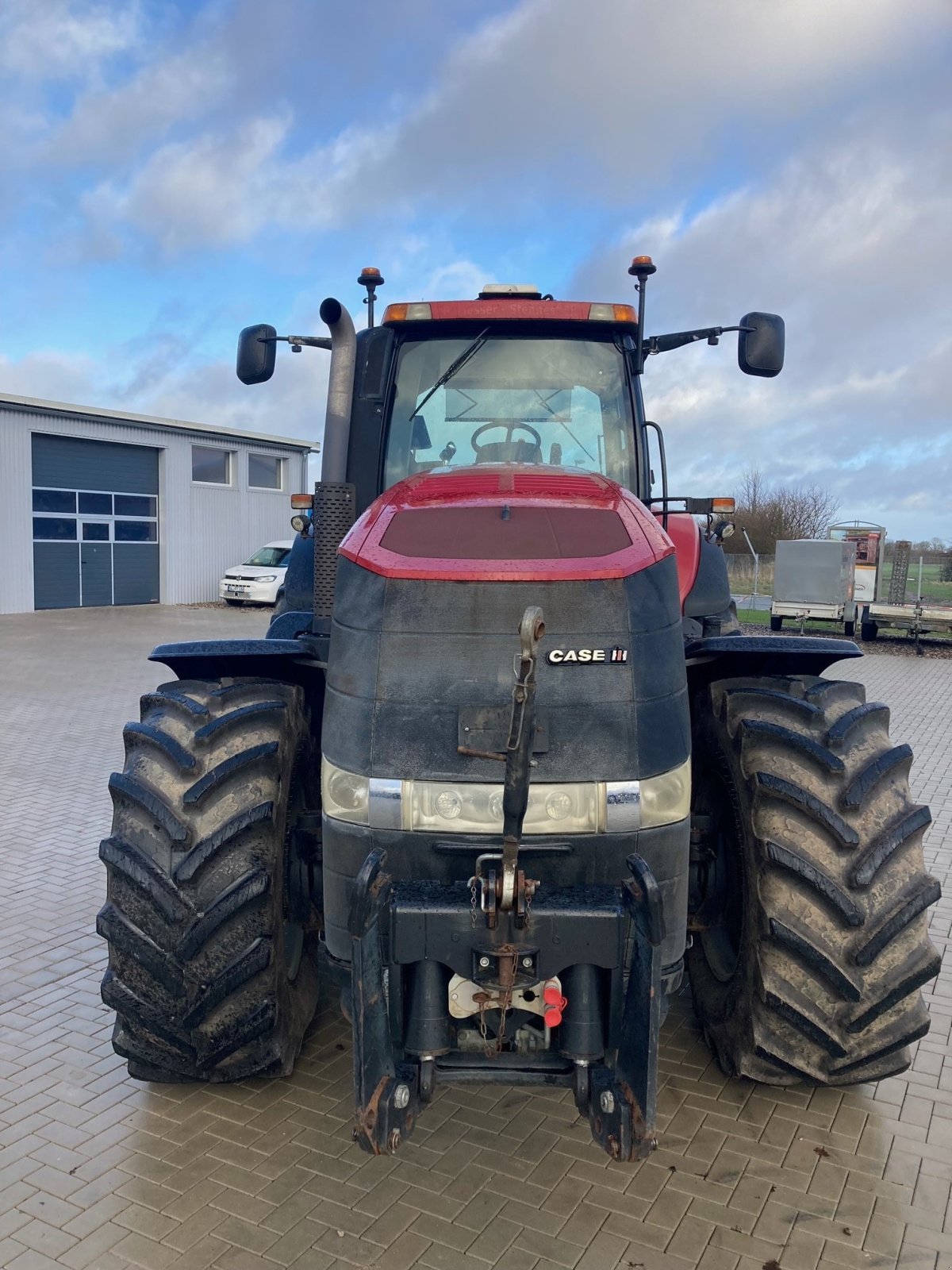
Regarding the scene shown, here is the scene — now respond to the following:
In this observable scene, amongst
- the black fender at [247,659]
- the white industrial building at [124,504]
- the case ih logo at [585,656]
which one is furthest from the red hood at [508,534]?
the white industrial building at [124,504]

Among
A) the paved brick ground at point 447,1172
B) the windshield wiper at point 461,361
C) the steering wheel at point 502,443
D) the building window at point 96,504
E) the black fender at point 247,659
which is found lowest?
the paved brick ground at point 447,1172

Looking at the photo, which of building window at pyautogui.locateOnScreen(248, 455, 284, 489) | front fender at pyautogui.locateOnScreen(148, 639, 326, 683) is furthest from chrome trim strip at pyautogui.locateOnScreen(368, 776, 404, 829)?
building window at pyautogui.locateOnScreen(248, 455, 284, 489)

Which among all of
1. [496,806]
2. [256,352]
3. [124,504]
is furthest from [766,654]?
[124,504]

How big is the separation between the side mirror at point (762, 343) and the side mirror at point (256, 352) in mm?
2054

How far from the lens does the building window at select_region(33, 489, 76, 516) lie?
2205 cm

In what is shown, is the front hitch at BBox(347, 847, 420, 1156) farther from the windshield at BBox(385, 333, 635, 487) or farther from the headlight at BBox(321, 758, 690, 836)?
the windshield at BBox(385, 333, 635, 487)

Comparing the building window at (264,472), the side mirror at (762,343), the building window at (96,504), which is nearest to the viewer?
the side mirror at (762,343)

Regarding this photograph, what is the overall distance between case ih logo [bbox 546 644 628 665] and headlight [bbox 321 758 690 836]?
338mm

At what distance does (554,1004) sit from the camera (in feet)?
9.25

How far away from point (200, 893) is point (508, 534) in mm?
1477

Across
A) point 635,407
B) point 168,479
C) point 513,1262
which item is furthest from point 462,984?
point 168,479

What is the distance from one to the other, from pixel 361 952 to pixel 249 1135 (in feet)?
4.09

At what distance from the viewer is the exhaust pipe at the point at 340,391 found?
432cm

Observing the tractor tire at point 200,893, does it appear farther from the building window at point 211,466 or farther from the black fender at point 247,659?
the building window at point 211,466
